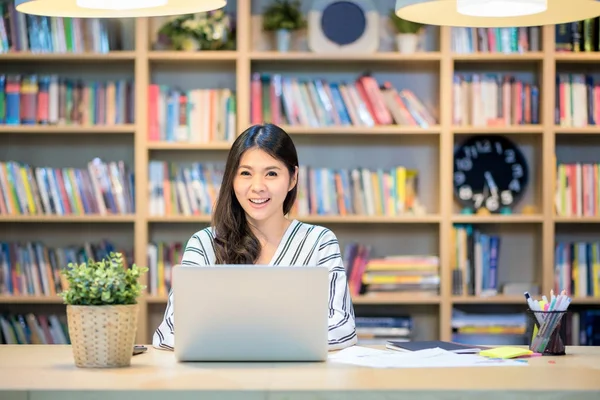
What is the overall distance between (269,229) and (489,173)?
6.36 ft

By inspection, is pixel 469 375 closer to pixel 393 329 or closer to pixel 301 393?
pixel 301 393

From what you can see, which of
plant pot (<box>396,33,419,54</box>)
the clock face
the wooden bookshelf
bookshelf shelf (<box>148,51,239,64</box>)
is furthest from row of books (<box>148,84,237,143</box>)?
the clock face

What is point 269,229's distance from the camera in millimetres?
3180

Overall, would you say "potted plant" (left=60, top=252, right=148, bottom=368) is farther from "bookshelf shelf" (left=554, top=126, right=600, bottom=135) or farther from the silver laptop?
"bookshelf shelf" (left=554, top=126, right=600, bottom=135)

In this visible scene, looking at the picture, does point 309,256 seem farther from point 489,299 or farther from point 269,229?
point 489,299

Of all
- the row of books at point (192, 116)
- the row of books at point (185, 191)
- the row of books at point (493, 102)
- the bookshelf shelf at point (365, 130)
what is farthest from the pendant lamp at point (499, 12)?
the row of books at point (185, 191)

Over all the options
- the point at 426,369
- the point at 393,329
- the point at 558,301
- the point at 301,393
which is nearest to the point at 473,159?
the point at 393,329

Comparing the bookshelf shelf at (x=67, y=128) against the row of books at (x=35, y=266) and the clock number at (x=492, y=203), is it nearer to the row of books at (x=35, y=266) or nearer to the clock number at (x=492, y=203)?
the row of books at (x=35, y=266)

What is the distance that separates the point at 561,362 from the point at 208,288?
0.93 m

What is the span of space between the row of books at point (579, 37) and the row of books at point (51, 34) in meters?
2.23

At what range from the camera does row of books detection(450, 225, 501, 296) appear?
467 cm

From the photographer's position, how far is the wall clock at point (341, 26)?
4645mm

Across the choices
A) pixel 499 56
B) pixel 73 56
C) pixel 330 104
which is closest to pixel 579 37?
pixel 499 56

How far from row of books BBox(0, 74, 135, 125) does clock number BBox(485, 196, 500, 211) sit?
1.82m
